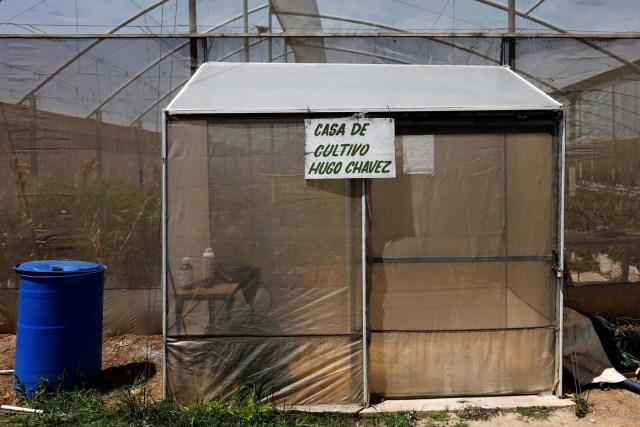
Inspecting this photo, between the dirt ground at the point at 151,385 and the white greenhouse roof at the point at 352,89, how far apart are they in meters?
2.57

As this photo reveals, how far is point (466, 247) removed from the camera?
14.8ft

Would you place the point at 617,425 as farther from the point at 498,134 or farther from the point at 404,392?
the point at 498,134

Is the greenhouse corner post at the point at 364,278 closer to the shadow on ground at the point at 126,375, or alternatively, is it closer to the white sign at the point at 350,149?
the white sign at the point at 350,149

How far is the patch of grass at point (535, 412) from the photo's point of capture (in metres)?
4.28

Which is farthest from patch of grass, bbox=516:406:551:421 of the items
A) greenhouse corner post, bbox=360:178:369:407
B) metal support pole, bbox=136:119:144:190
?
metal support pole, bbox=136:119:144:190

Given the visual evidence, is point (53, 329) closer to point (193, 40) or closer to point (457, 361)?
point (193, 40)

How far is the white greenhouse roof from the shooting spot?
4379mm

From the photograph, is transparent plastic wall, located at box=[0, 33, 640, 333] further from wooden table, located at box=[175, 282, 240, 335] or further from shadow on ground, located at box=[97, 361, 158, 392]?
wooden table, located at box=[175, 282, 240, 335]

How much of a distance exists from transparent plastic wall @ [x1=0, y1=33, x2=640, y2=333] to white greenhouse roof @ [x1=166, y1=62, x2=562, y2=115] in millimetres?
624

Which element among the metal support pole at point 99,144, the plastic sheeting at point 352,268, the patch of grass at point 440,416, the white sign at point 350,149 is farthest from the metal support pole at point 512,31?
the metal support pole at point 99,144

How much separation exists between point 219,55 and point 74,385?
12.1ft

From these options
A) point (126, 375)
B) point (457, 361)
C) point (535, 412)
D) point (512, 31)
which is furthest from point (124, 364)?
point (512, 31)

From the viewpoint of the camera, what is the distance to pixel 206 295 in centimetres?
436

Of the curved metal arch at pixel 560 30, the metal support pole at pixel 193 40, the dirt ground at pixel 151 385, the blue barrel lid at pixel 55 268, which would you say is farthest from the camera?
the curved metal arch at pixel 560 30
